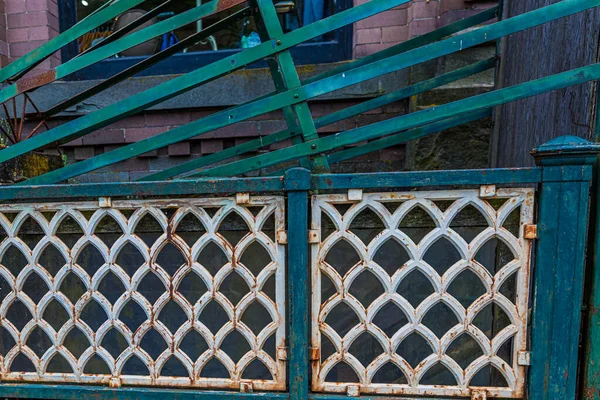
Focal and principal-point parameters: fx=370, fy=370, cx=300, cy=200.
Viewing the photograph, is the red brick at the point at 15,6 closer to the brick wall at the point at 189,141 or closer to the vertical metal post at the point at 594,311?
the brick wall at the point at 189,141

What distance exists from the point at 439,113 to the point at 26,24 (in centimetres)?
464

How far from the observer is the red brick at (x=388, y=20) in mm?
3711

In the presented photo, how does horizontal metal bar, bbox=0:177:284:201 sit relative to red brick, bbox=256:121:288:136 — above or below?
below

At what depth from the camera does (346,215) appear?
1705 millimetres

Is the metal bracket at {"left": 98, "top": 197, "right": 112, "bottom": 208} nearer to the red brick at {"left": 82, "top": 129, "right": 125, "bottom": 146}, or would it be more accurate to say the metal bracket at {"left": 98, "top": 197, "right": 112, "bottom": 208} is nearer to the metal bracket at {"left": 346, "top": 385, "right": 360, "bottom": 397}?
the metal bracket at {"left": 346, "top": 385, "right": 360, "bottom": 397}

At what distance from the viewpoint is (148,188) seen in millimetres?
1748

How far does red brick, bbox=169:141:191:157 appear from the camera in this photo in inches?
150

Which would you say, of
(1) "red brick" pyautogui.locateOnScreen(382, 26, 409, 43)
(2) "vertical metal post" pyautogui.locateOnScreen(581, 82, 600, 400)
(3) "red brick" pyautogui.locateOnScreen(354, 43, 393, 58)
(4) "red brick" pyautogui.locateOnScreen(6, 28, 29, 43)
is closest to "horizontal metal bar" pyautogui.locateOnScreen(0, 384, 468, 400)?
(2) "vertical metal post" pyautogui.locateOnScreen(581, 82, 600, 400)

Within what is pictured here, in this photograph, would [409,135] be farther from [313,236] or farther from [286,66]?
[313,236]

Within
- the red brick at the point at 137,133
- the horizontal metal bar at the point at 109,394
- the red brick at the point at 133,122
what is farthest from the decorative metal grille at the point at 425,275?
the red brick at the point at 133,122

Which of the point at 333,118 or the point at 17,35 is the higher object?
the point at 17,35

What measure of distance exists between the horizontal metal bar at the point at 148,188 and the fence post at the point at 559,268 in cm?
114

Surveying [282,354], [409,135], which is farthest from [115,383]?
[409,135]

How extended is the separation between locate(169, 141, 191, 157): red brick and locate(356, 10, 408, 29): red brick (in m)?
2.12
